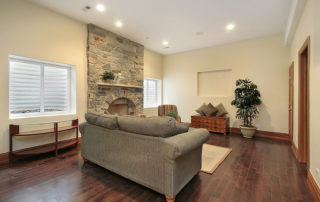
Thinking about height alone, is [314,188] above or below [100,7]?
below

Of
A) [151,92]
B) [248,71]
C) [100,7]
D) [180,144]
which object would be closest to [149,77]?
[151,92]

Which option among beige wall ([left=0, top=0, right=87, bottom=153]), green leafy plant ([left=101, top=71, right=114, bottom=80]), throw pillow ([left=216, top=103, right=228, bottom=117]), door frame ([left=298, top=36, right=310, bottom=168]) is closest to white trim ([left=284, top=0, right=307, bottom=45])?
door frame ([left=298, top=36, right=310, bottom=168])

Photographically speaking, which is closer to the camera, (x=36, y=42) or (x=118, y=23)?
(x=36, y=42)

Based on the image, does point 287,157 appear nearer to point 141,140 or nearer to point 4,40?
point 141,140

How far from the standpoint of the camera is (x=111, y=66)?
4496 mm

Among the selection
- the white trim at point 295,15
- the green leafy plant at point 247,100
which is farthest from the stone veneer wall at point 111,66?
the white trim at point 295,15

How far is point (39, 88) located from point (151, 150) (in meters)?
3.06

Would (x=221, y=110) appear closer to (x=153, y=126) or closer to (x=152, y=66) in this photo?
(x=152, y=66)

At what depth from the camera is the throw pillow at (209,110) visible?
5.16 meters

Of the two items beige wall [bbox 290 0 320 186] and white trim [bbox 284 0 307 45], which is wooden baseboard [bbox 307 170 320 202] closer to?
beige wall [bbox 290 0 320 186]

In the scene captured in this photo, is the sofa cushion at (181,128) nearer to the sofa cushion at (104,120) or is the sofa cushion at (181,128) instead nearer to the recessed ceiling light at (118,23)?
the sofa cushion at (104,120)

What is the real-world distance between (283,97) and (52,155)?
6060 millimetres

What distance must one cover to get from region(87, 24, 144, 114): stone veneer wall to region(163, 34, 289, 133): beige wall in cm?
183

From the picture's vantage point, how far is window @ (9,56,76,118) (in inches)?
117
